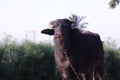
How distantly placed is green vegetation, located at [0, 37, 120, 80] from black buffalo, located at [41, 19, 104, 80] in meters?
3.17

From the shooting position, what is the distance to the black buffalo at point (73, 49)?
25.1ft

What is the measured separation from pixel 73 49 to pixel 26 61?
4.46m

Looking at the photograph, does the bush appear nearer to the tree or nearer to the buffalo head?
the buffalo head

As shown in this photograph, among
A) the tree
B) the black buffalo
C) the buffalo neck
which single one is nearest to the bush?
the black buffalo

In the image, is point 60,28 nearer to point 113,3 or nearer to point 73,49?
point 73,49

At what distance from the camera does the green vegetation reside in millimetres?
11789

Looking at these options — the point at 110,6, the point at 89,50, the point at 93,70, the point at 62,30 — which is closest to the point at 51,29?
the point at 62,30

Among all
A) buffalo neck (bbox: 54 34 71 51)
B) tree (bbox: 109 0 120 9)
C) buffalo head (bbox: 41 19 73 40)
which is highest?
tree (bbox: 109 0 120 9)

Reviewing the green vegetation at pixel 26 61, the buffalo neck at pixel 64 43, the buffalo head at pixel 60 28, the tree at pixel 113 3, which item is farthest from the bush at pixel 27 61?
the tree at pixel 113 3

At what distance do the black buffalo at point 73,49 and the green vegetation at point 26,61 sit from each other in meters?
3.17

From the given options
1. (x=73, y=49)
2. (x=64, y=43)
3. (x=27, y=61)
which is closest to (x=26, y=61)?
(x=27, y=61)

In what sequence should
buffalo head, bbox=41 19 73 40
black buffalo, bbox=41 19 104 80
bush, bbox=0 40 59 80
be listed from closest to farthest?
buffalo head, bbox=41 19 73 40 < black buffalo, bbox=41 19 104 80 < bush, bbox=0 40 59 80

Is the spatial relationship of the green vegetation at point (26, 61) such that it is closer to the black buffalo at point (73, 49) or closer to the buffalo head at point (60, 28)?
the black buffalo at point (73, 49)

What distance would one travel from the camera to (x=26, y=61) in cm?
1234
